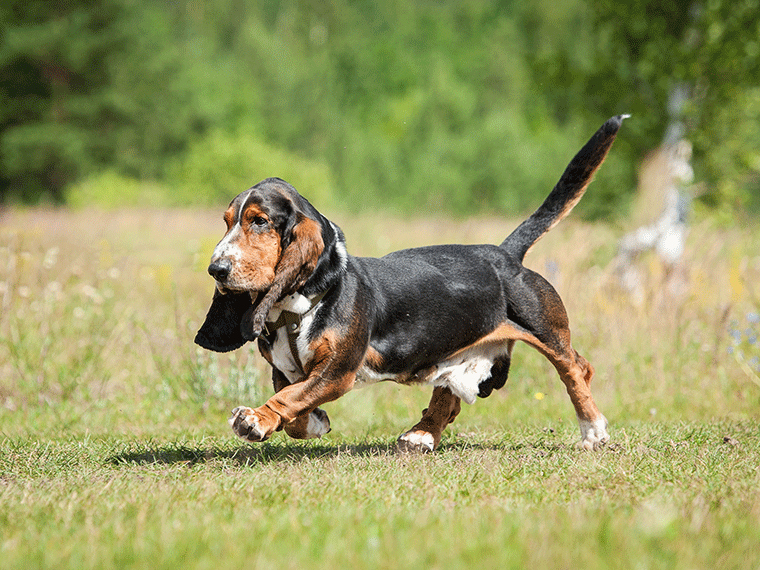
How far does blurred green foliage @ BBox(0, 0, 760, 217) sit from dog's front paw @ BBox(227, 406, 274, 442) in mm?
18448

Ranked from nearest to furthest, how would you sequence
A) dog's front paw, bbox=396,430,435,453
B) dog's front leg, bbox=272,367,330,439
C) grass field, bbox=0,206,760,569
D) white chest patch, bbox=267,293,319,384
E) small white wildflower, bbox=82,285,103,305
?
1. grass field, bbox=0,206,760,569
2. white chest patch, bbox=267,293,319,384
3. dog's front leg, bbox=272,367,330,439
4. dog's front paw, bbox=396,430,435,453
5. small white wildflower, bbox=82,285,103,305

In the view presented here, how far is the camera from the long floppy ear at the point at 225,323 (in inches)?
151

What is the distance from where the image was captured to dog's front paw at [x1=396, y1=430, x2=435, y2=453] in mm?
4406

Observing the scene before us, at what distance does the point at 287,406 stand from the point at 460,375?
1246 millimetres

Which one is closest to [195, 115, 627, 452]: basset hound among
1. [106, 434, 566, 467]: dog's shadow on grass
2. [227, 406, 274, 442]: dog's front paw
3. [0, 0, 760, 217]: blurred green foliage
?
[227, 406, 274, 442]: dog's front paw

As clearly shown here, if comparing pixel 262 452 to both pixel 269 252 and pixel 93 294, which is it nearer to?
pixel 269 252

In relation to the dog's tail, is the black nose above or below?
below

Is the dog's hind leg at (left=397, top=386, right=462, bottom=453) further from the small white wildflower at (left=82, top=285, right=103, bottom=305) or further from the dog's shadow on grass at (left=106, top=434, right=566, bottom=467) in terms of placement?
the small white wildflower at (left=82, top=285, right=103, bottom=305)

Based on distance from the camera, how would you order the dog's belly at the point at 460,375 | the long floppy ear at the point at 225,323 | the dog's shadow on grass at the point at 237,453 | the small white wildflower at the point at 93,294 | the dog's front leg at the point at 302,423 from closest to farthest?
1. the long floppy ear at the point at 225,323
2. the dog's shadow on grass at the point at 237,453
3. the dog's front leg at the point at 302,423
4. the dog's belly at the point at 460,375
5. the small white wildflower at the point at 93,294

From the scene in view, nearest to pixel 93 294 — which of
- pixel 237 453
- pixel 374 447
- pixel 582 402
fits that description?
pixel 237 453

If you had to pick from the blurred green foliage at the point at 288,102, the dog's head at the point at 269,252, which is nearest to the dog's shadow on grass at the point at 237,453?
the dog's head at the point at 269,252

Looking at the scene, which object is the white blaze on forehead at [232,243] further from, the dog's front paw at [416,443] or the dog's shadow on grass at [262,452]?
the dog's front paw at [416,443]

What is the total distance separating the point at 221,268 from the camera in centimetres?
335

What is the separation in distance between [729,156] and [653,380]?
5.96 meters
